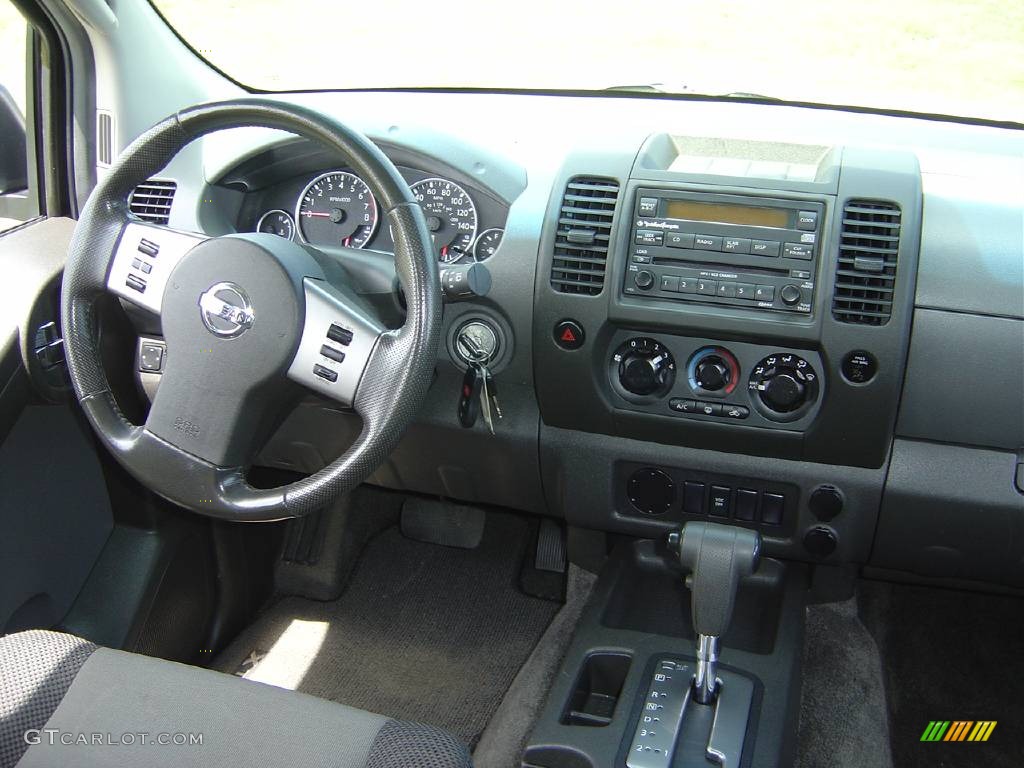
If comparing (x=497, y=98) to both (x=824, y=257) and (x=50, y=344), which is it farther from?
(x=50, y=344)

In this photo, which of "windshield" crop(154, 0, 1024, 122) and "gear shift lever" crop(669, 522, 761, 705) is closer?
"gear shift lever" crop(669, 522, 761, 705)

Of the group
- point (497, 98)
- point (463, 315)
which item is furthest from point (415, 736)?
point (497, 98)

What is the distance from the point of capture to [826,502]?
1905 millimetres

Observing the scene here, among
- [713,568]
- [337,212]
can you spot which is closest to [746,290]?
[713,568]

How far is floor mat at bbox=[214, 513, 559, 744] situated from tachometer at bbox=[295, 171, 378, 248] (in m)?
1.03

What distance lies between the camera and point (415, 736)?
1263mm

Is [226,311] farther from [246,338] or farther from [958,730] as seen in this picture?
A: [958,730]

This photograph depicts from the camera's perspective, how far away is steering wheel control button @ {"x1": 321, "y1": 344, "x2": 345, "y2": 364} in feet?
4.85

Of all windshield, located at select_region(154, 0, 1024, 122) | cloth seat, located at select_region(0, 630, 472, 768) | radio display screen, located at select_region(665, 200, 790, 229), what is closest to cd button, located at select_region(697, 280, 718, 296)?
radio display screen, located at select_region(665, 200, 790, 229)

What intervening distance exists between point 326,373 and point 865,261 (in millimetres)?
903

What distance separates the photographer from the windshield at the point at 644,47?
187 centimetres

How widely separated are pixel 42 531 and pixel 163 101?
982 millimetres

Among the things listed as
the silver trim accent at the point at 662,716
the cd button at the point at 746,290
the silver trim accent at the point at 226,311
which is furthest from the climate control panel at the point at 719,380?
the silver trim accent at the point at 226,311

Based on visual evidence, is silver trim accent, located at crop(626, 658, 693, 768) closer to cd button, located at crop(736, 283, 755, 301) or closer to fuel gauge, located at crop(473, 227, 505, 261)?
cd button, located at crop(736, 283, 755, 301)
